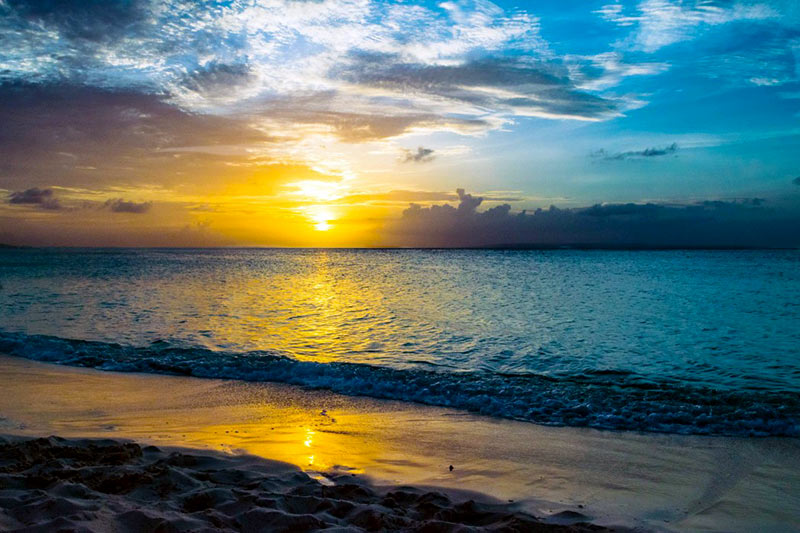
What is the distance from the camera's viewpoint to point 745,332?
17.7 metres

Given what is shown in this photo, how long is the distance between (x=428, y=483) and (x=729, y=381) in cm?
940

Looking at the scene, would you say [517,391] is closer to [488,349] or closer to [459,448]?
[459,448]

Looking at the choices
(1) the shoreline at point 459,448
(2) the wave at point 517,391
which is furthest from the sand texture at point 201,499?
(2) the wave at point 517,391

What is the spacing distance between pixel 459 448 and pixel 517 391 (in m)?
3.70

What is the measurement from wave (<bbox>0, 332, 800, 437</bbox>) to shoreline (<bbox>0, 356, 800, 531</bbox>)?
520mm

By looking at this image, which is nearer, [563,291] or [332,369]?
[332,369]

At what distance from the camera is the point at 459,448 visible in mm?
7012

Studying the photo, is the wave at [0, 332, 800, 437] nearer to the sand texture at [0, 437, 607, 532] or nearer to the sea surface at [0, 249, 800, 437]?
the sea surface at [0, 249, 800, 437]

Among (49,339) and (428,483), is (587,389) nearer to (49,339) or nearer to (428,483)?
(428,483)

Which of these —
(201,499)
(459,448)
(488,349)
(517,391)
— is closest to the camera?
(201,499)

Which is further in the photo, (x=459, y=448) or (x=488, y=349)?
(x=488, y=349)

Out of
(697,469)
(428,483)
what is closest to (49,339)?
(428,483)

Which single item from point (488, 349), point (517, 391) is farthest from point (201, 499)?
point (488, 349)

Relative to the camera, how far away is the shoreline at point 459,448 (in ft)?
17.0
